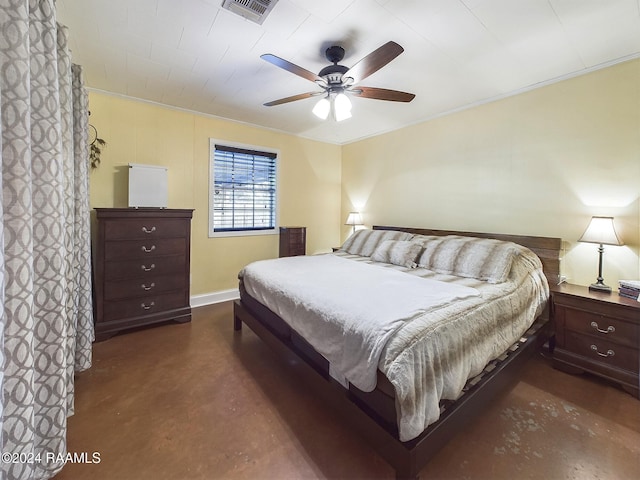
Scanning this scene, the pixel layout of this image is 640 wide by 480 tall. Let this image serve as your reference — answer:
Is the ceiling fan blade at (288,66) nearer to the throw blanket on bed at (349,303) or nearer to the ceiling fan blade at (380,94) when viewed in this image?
the ceiling fan blade at (380,94)

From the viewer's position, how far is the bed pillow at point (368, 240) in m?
3.40

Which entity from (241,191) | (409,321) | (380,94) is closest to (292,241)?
(241,191)

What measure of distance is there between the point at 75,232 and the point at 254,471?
197 cm

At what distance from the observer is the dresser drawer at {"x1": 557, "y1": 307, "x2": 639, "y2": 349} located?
1.94 m

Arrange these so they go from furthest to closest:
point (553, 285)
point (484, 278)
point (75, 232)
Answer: point (553, 285)
point (484, 278)
point (75, 232)

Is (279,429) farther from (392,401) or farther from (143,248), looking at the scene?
(143,248)

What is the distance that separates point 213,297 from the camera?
3.79 m

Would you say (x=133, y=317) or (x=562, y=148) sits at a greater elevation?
(x=562, y=148)

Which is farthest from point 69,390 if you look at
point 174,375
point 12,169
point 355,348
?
point 355,348

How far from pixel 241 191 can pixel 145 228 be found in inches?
58.2

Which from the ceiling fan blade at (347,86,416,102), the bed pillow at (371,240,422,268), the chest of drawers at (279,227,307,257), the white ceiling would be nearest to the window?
the chest of drawers at (279,227,307,257)

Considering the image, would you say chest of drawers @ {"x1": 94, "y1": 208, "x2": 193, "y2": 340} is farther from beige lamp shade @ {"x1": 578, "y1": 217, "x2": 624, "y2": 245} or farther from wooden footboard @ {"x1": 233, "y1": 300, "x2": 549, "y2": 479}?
beige lamp shade @ {"x1": 578, "y1": 217, "x2": 624, "y2": 245}

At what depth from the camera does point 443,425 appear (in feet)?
4.34

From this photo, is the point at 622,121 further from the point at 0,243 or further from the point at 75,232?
the point at 75,232
